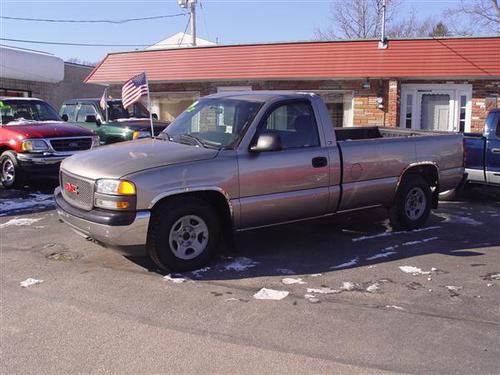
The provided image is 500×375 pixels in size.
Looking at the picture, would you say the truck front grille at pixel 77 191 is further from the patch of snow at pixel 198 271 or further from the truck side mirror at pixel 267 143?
the truck side mirror at pixel 267 143

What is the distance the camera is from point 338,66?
56.2 ft

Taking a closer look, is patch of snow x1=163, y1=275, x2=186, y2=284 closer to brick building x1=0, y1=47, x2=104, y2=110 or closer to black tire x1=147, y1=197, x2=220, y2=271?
black tire x1=147, y1=197, x2=220, y2=271

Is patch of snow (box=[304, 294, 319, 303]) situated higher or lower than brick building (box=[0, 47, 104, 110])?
lower

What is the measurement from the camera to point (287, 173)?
5969 mm

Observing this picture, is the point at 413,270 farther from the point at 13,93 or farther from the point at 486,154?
the point at 13,93

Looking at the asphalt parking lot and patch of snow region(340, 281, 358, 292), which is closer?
the asphalt parking lot

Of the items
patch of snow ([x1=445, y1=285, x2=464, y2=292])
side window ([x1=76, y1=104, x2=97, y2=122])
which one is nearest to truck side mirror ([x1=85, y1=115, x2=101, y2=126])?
A: side window ([x1=76, y1=104, x2=97, y2=122])

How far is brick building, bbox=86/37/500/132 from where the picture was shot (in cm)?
1605

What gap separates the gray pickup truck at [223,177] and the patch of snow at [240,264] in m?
0.25

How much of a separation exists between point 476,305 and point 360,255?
65.5 inches

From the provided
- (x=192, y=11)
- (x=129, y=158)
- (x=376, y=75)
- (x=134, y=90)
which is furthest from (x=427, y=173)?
(x=192, y=11)

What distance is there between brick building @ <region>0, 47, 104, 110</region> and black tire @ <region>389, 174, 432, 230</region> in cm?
2214

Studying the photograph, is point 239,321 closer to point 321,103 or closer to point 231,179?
point 231,179

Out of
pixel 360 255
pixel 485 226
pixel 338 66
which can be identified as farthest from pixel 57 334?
pixel 338 66
